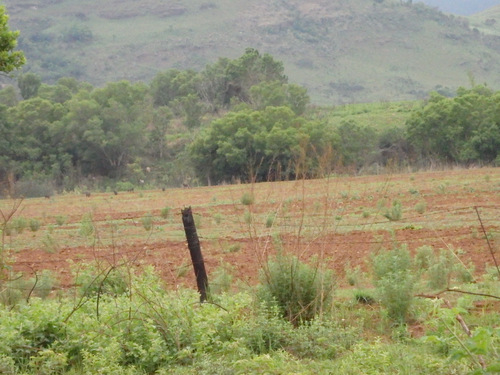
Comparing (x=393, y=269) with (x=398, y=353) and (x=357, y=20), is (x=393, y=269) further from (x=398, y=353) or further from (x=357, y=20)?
(x=357, y=20)

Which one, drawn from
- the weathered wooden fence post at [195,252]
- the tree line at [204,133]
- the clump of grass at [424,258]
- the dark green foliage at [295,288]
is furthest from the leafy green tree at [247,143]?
the dark green foliage at [295,288]

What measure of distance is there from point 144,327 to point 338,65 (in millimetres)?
131067

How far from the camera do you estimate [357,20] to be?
154000 mm

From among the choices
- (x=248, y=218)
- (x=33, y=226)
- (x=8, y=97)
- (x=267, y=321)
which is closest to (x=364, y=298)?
(x=267, y=321)

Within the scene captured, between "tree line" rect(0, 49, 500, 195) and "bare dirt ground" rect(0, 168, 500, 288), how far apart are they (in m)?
10.2

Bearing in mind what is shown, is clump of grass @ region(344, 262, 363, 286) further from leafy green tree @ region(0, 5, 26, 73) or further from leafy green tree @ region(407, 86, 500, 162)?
leafy green tree @ region(407, 86, 500, 162)

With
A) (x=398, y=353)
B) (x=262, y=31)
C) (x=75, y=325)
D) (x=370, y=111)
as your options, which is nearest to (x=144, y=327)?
(x=75, y=325)

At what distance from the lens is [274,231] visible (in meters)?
11.4

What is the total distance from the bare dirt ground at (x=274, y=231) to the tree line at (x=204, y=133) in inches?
401

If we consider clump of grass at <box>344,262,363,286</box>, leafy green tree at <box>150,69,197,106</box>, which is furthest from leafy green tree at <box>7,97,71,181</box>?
clump of grass at <box>344,262,363,286</box>

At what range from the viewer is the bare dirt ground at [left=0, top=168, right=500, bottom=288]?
10.3 metres

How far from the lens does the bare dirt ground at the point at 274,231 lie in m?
10.3

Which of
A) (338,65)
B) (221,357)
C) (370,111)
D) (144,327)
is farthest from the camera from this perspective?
(338,65)

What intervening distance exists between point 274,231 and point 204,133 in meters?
42.6
